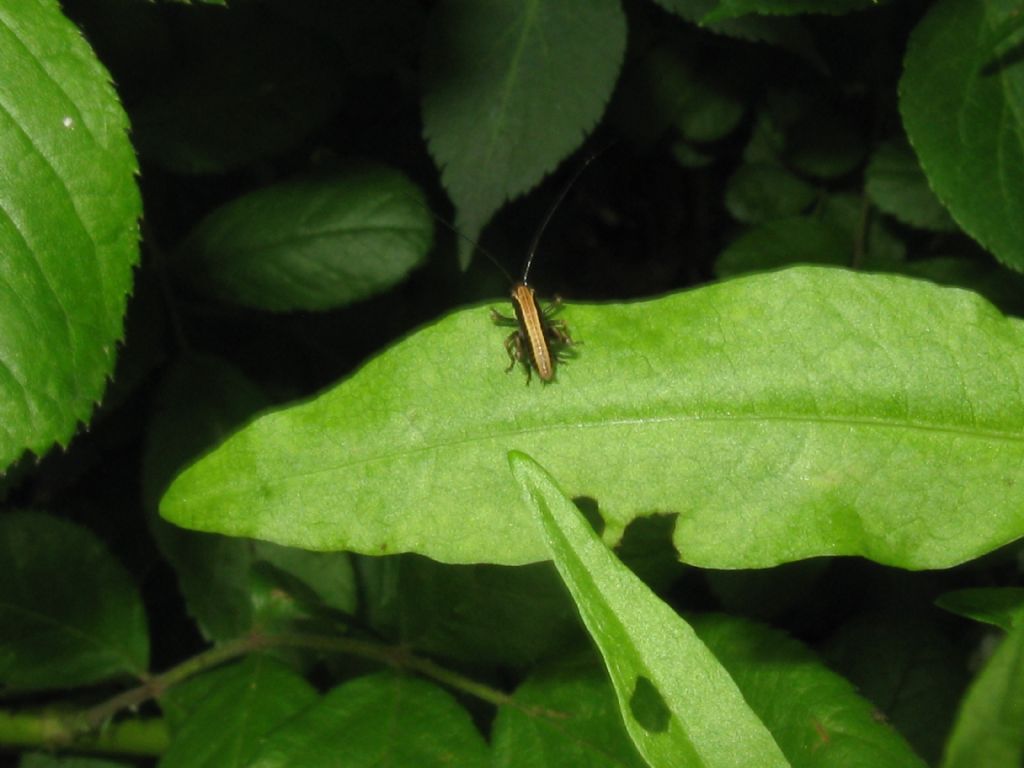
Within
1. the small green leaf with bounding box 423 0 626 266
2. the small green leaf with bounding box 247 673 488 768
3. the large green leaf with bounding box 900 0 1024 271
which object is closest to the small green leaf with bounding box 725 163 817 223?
the large green leaf with bounding box 900 0 1024 271

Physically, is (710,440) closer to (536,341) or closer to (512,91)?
(536,341)

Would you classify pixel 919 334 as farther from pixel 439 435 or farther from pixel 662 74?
pixel 662 74

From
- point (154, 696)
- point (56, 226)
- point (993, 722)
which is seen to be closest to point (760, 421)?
point (993, 722)

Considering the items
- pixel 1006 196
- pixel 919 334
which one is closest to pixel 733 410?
pixel 919 334

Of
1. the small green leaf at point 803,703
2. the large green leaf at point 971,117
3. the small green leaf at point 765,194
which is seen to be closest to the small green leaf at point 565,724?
the small green leaf at point 803,703

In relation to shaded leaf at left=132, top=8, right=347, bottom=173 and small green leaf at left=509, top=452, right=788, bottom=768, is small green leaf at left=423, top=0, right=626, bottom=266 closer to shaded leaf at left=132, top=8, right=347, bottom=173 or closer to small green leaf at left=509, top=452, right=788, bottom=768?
shaded leaf at left=132, top=8, right=347, bottom=173

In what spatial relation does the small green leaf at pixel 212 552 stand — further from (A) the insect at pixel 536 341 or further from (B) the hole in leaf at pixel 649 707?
(B) the hole in leaf at pixel 649 707

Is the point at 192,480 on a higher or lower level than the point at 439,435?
lower
